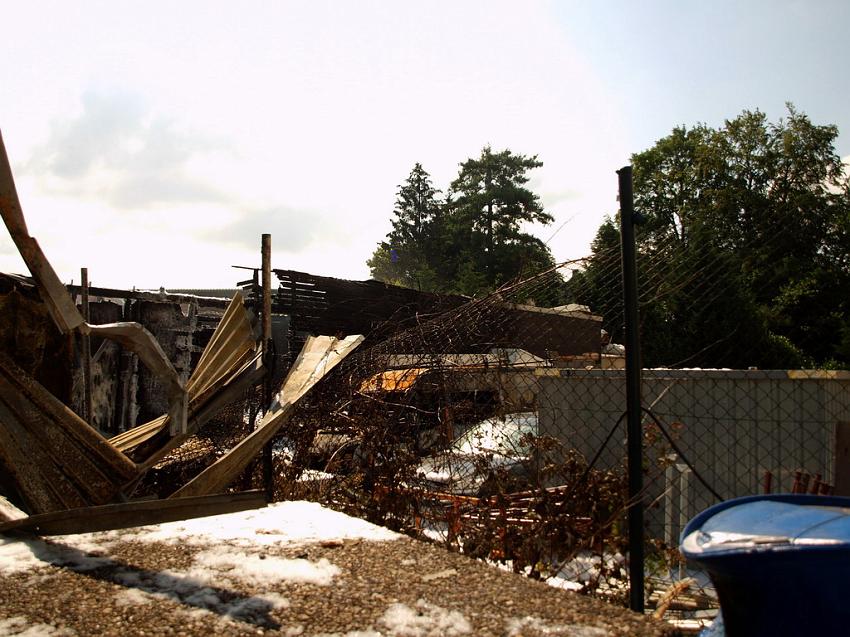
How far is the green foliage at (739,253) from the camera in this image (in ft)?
15.3

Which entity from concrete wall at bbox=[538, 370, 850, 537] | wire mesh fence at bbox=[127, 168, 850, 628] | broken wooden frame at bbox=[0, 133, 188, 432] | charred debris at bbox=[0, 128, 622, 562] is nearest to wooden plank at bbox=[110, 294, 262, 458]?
charred debris at bbox=[0, 128, 622, 562]

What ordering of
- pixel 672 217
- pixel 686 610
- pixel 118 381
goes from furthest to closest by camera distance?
pixel 672 217, pixel 118 381, pixel 686 610

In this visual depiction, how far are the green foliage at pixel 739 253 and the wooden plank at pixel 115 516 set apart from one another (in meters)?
2.74

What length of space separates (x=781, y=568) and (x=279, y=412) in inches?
121

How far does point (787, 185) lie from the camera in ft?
90.8

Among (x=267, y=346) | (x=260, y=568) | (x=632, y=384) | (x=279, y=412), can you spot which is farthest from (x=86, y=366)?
(x=632, y=384)

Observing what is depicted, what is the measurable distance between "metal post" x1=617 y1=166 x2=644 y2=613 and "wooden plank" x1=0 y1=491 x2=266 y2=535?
2.15 meters

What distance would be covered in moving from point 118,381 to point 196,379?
5025 millimetres

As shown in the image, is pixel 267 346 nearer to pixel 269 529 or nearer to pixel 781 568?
pixel 269 529

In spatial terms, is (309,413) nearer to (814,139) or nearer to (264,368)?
(264,368)

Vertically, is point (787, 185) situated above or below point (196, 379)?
above

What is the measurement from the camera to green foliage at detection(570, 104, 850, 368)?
465cm

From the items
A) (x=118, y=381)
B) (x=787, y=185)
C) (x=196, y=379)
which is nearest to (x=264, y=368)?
(x=196, y=379)

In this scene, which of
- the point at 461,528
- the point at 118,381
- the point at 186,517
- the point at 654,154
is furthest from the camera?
the point at 654,154
